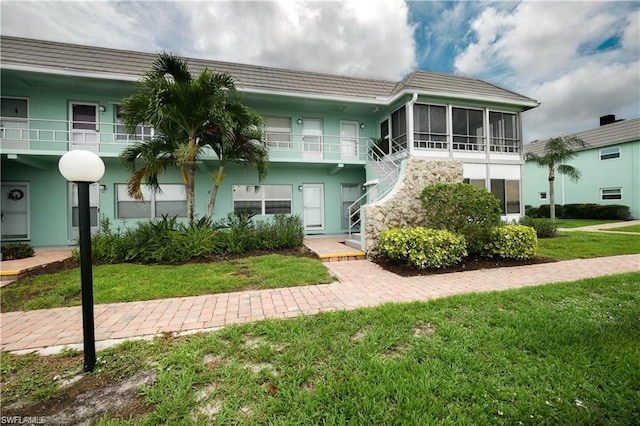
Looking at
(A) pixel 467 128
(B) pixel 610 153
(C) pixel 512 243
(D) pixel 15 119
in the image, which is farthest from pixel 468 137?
(D) pixel 15 119

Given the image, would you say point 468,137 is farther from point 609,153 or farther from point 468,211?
point 609,153

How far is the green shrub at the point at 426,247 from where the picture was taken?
609 centimetres

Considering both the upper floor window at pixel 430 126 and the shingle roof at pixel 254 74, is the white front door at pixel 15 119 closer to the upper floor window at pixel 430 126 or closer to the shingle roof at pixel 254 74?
the shingle roof at pixel 254 74

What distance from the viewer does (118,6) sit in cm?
930

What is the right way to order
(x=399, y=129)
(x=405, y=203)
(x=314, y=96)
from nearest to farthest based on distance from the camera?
(x=405, y=203) < (x=314, y=96) < (x=399, y=129)

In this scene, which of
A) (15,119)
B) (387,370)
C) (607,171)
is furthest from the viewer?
(607,171)

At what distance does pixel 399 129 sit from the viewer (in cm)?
1254

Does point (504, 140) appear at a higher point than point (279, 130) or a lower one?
lower

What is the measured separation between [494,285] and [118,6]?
14.4 m

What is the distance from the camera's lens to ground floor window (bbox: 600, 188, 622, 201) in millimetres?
18719

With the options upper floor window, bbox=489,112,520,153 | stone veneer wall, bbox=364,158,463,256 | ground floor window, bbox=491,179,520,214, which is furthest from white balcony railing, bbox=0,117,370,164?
upper floor window, bbox=489,112,520,153

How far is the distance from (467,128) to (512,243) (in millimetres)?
8567

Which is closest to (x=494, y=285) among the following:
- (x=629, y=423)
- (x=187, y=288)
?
(x=629, y=423)

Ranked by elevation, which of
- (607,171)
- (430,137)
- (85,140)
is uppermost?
(430,137)
